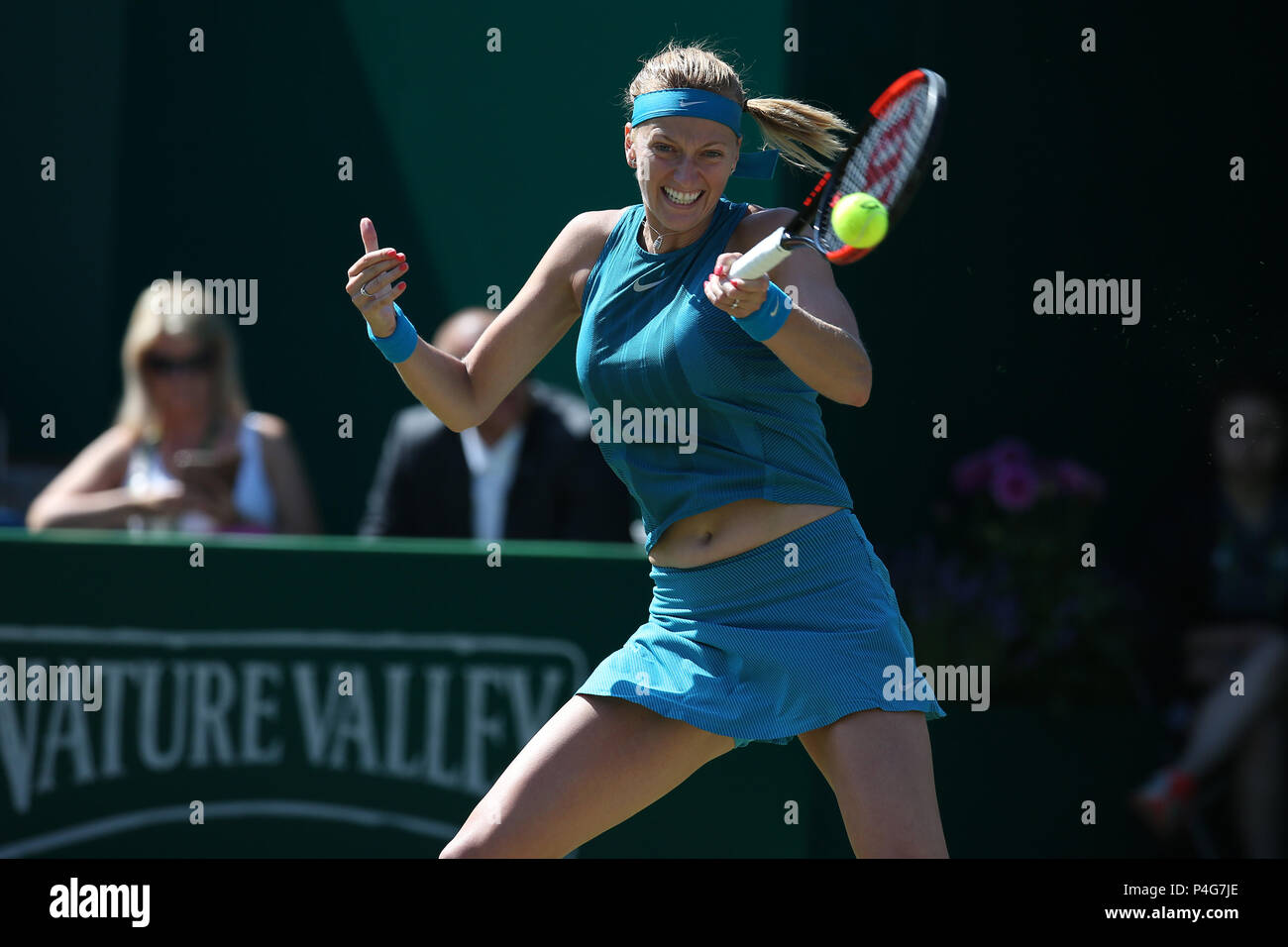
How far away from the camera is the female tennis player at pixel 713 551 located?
8.76ft

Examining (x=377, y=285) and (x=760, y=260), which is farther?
(x=377, y=285)

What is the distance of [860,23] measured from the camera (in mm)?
5410

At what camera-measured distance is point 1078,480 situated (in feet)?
16.1

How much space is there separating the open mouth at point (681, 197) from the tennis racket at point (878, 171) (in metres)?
0.17

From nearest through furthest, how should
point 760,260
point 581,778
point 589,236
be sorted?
point 760,260 → point 581,778 → point 589,236

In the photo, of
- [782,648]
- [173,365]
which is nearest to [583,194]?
[173,365]

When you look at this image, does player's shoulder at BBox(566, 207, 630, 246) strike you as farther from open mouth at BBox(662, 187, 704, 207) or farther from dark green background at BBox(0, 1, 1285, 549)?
dark green background at BBox(0, 1, 1285, 549)

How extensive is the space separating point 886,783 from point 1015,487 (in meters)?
2.48

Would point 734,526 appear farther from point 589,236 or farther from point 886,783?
point 589,236

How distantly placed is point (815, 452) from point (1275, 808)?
255 cm

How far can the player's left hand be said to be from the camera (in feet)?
8.13

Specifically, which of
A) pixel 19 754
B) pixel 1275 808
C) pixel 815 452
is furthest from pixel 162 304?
pixel 1275 808
